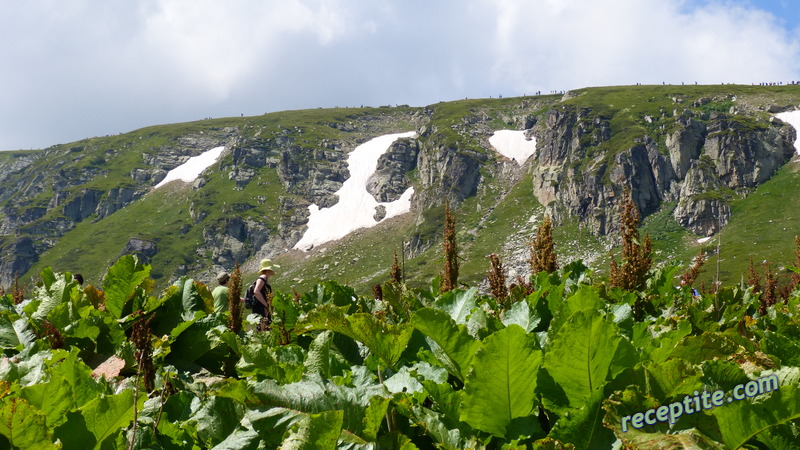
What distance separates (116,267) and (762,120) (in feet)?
754

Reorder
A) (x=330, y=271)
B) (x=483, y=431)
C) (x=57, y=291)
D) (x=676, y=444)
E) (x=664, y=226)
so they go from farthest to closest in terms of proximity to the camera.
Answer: (x=330, y=271), (x=664, y=226), (x=57, y=291), (x=483, y=431), (x=676, y=444)

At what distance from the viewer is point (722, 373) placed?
1.76 m

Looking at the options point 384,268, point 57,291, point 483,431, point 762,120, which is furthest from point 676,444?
point 762,120

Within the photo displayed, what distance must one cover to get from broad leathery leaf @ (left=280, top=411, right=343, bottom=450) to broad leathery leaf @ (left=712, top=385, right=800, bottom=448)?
3.73ft

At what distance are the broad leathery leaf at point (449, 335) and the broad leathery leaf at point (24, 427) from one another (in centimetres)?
132

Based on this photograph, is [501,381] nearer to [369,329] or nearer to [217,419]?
[369,329]

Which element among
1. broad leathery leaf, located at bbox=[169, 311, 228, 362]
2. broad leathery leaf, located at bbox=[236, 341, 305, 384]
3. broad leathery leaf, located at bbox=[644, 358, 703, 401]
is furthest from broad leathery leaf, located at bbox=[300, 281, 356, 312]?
broad leathery leaf, located at bbox=[644, 358, 703, 401]

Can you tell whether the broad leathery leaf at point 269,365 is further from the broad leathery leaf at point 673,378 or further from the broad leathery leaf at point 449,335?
the broad leathery leaf at point 673,378

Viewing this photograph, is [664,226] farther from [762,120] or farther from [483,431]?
[483,431]

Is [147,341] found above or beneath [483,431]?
above

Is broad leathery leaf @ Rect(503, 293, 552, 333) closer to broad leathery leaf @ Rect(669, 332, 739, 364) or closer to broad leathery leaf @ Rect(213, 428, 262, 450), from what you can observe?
broad leathery leaf @ Rect(669, 332, 739, 364)

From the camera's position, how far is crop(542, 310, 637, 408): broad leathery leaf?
1708 millimetres

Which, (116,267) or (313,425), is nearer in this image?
(313,425)

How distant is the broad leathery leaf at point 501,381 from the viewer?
1.74 m
